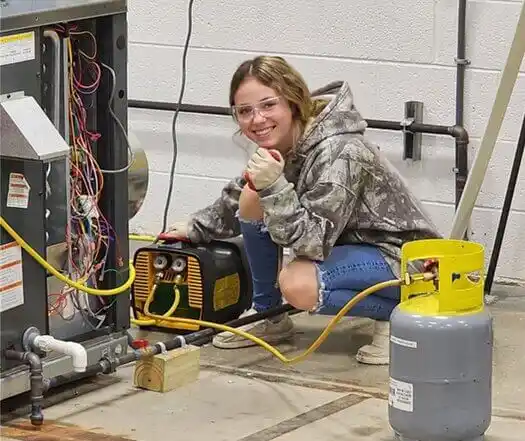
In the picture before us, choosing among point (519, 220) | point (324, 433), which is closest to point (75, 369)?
point (324, 433)

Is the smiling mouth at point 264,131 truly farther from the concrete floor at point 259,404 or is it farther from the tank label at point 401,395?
the tank label at point 401,395

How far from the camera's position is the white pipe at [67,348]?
2.84m

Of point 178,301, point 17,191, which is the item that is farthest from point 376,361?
point 17,191

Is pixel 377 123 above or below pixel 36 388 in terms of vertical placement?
above

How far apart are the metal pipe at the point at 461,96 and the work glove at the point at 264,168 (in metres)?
1.08

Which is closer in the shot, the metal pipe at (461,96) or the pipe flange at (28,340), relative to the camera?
the pipe flange at (28,340)

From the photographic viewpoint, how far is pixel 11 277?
9.32 ft

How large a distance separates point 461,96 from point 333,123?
88 centimetres

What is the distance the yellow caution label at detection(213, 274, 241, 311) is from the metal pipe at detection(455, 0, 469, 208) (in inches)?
32.8

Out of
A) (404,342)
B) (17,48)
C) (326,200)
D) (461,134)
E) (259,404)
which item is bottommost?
(259,404)

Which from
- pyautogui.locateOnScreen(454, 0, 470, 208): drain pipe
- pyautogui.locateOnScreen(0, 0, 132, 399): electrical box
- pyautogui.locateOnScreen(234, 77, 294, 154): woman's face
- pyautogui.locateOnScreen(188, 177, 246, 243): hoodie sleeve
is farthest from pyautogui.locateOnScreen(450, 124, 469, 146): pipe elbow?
pyautogui.locateOnScreen(0, 0, 132, 399): electrical box

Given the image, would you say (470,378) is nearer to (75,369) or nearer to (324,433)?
(324,433)

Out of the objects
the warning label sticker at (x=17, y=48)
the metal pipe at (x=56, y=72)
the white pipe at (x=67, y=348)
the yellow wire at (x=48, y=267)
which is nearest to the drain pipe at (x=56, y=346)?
the white pipe at (x=67, y=348)

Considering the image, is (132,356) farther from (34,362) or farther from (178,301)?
(178,301)
